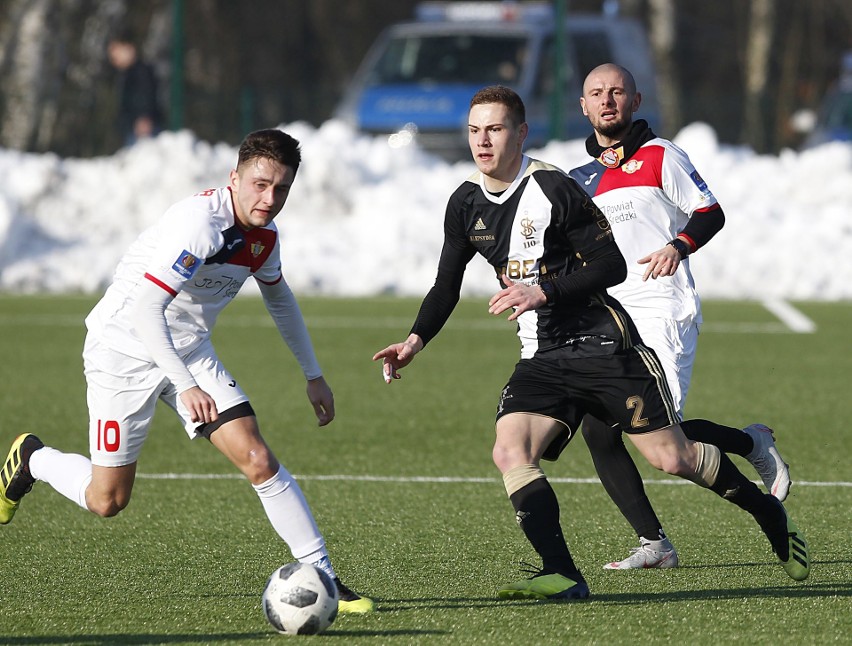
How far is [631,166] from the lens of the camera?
22.2 feet

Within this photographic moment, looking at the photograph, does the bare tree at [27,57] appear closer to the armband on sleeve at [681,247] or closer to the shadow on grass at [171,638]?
the armband on sleeve at [681,247]

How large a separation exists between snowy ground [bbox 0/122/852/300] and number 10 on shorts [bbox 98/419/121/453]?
1178 centimetres

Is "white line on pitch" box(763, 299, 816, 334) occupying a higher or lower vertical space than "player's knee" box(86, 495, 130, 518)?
lower

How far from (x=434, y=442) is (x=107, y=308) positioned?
3.97 metres

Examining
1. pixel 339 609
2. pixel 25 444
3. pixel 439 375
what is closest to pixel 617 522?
pixel 339 609

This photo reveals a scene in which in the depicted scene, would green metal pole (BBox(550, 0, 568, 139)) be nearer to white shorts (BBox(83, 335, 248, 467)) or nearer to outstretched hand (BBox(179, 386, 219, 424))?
white shorts (BBox(83, 335, 248, 467))

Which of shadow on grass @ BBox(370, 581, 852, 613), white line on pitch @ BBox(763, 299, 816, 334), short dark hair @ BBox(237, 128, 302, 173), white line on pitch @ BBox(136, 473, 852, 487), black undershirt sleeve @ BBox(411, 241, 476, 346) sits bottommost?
white line on pitch @ BBox(763, 299, 816, 334)

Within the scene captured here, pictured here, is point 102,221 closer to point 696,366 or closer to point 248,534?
point 696,366

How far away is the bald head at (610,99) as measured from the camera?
658 centimetres

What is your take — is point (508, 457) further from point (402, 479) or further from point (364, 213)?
point (364, 213)

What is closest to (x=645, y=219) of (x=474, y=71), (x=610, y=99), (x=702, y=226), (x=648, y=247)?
(x=648, y=247)

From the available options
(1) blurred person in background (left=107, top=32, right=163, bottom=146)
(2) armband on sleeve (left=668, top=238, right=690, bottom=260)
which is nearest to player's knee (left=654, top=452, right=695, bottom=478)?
(2) armband on sleeve (left=668, top=238, right=690, bottom=260)

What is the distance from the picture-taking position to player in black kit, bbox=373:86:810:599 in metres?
5.79

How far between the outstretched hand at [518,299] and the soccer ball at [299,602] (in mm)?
1082
